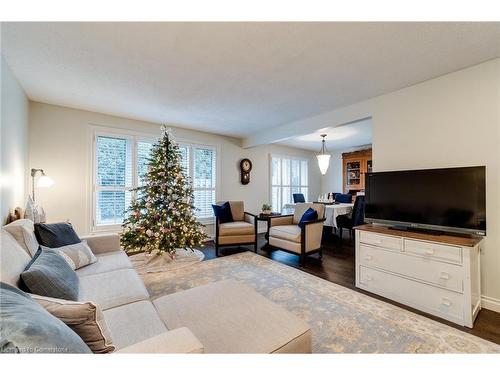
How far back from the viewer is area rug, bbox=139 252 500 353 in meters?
1.64

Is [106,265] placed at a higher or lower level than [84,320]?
lower

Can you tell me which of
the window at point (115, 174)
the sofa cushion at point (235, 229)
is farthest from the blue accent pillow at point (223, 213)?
the window at point (115, 174)

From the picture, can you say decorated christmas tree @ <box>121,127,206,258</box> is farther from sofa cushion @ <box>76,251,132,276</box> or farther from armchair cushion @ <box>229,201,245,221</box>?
armchair cushion @ <box>229,201,245,221</box>

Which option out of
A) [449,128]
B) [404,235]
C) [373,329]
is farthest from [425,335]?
[449,128]

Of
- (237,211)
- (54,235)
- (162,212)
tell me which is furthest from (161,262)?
(237,211)

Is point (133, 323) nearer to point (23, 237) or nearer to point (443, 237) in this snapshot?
point (23, 237)

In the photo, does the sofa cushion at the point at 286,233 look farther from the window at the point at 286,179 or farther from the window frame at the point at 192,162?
the window at the point at 286,179

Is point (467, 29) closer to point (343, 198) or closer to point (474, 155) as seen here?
point (474, 155)

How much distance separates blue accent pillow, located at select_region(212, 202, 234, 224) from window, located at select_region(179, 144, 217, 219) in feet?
2.39

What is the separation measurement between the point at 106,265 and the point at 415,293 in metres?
3.08

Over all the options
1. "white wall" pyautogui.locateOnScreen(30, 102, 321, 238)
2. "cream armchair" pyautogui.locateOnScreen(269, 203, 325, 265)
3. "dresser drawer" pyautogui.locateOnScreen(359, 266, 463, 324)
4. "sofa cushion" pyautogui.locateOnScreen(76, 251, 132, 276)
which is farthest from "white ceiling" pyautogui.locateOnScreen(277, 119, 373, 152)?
"sofa cushion" pyautogui.locateOnScreen(76, 251, 132, 276)

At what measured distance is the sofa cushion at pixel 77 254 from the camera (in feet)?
6.53

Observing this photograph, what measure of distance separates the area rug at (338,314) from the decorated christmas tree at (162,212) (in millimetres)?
501

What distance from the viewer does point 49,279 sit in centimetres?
125
